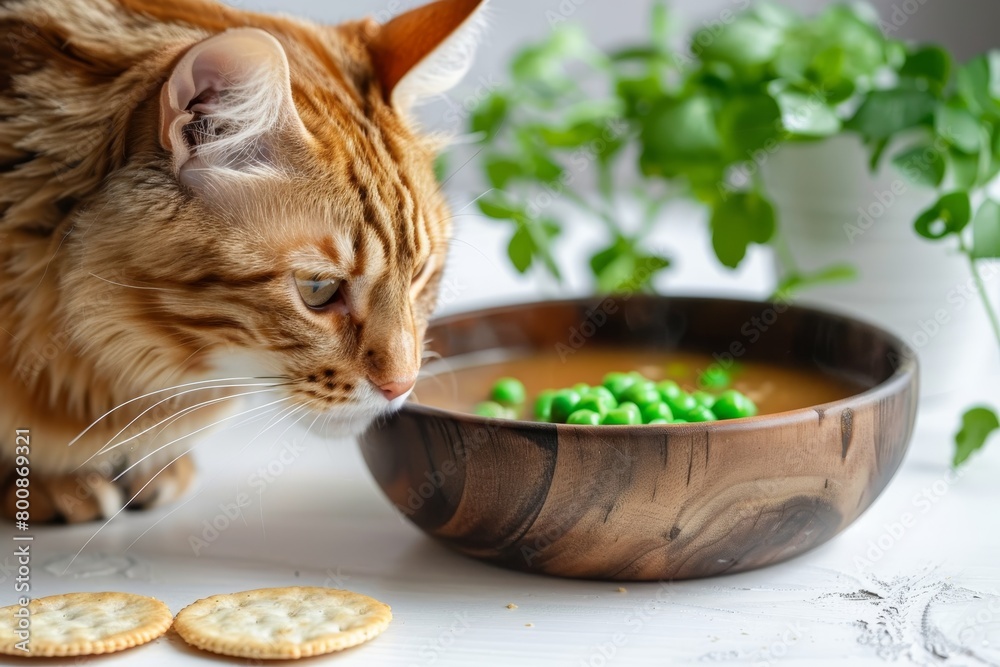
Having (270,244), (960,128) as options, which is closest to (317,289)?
(270,244)

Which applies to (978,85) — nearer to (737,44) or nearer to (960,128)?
(960,128)

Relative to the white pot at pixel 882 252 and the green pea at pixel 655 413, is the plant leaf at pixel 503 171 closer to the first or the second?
the white pot at pixel 882 252

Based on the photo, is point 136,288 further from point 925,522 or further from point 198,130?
point 925,522
